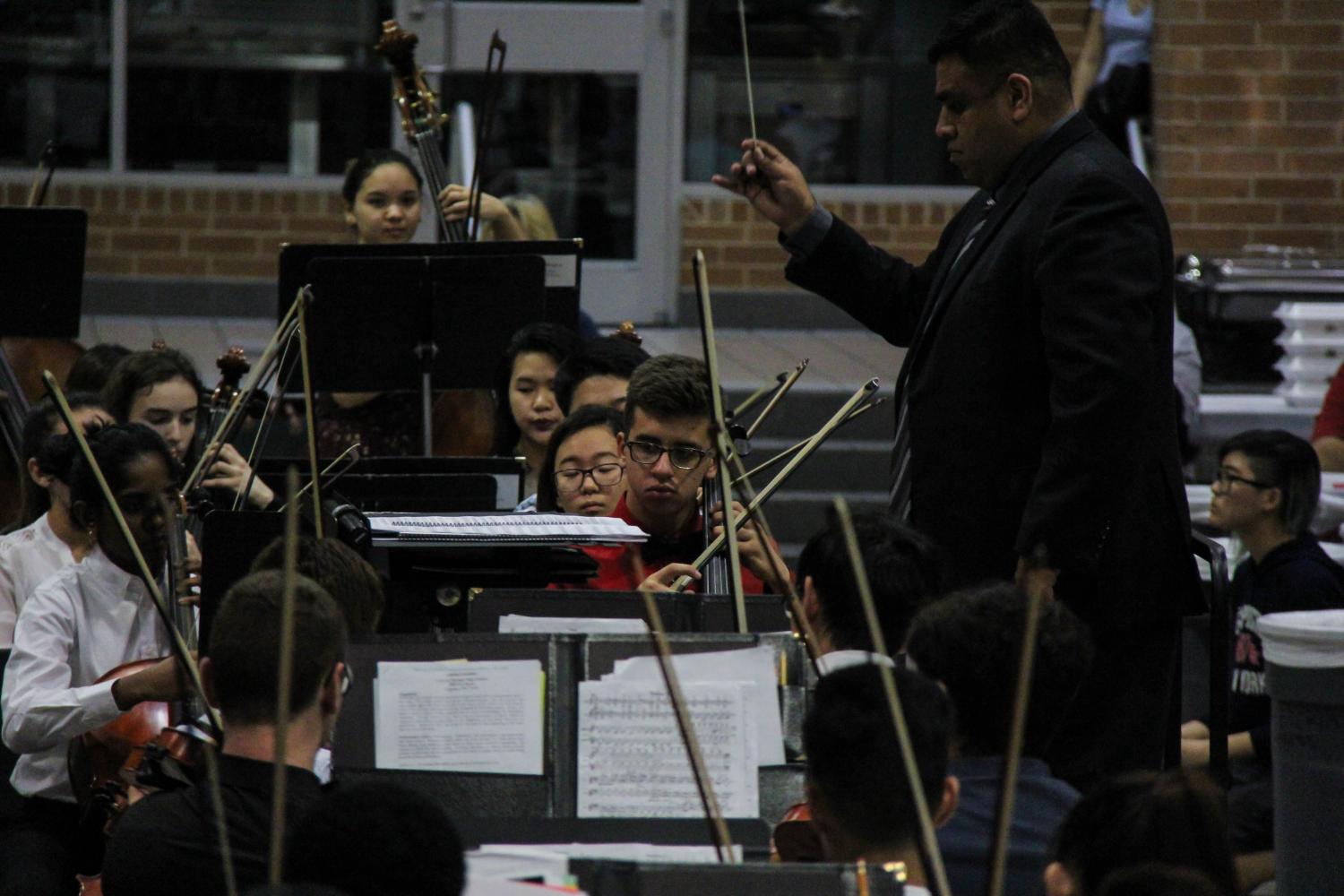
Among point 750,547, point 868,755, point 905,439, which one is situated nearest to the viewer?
point 868,755

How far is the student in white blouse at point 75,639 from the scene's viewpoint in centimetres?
331

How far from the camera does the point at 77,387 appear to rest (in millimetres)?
4809

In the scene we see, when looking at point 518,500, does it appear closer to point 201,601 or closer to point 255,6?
point 201,601

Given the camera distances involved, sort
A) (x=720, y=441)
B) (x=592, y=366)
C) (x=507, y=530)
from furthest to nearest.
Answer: (x=592, y=366) → (x=507, y=530) → (x=720, y=441)

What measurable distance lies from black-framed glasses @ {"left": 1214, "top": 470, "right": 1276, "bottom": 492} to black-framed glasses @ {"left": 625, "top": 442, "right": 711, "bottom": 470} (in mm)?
1639

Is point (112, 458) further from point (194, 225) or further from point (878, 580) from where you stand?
point (194, 225)

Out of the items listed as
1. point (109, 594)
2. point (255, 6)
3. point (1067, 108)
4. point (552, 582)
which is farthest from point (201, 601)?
point (255, 6)

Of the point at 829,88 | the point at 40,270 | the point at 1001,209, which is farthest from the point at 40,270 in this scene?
the point at 829,88

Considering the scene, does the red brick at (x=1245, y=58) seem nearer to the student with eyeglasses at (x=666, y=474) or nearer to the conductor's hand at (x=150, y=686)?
the student with eyeglasses at (x=666, y=474)

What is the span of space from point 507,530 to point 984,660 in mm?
843

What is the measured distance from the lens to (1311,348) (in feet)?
20.9

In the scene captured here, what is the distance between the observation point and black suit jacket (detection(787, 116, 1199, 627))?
3.00 m

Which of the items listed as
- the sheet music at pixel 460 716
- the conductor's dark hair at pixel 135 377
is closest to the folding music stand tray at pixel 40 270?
the conductor's dark hair at pixel 135 377

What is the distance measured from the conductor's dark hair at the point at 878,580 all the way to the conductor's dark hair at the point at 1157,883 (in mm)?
1113
